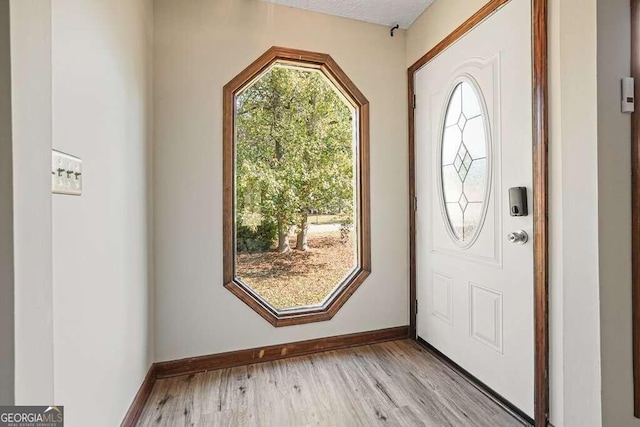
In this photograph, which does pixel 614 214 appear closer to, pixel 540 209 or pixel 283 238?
pixel 540 209

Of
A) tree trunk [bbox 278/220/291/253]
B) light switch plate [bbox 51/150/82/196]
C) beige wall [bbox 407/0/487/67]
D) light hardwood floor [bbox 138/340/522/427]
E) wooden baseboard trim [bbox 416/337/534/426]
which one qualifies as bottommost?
light hardwood floor [bbox 138/340/522/427]

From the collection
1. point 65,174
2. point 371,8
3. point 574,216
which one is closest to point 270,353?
point 65,174

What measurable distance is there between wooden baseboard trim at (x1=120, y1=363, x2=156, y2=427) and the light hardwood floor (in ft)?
→ 0.10

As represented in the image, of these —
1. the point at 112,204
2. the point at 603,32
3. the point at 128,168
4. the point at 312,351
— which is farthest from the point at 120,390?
the point at 603,32

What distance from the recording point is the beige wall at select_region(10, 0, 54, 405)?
0.55 metres

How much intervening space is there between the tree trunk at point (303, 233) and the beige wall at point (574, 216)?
149 centimetres

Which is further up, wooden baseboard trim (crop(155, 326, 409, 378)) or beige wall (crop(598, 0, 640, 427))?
beige wall (crop(598, 0, 640, 427))

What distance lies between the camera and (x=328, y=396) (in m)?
1.71

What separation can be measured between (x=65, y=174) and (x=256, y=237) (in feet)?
4.42

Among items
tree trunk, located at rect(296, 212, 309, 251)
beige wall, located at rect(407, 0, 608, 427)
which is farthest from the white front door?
tree trunk, located at rect(296, 212, 309, 251)

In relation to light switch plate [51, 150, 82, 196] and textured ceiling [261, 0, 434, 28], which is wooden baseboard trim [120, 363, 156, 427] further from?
textured ceiling [261, 0, 434, 28]

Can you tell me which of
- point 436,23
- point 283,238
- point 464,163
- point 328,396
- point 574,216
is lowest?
point 328,396

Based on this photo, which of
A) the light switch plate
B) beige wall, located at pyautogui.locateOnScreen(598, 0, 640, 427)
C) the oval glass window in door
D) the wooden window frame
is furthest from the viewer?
the wooden window frame

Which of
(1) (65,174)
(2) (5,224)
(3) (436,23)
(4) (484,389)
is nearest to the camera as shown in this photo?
(2) (5,224)
